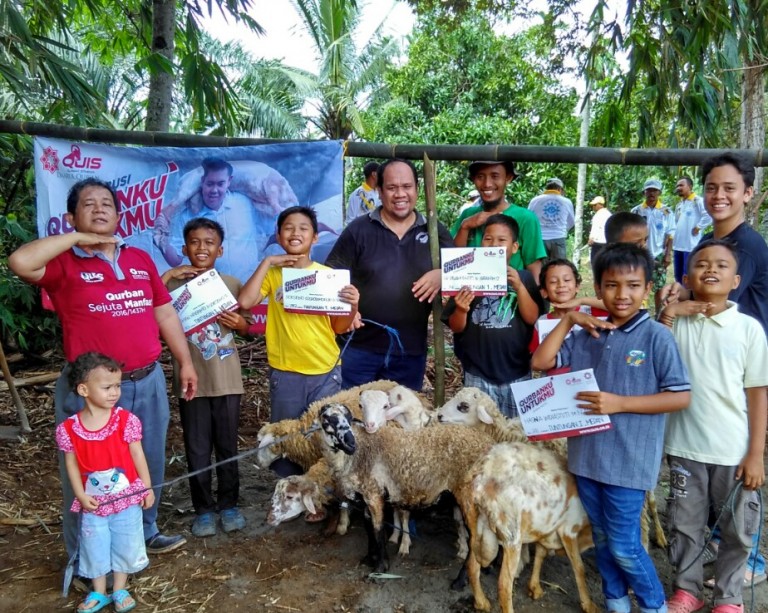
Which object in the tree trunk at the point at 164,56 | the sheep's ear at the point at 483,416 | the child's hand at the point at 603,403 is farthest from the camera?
the tree trunk at the point at 164,56

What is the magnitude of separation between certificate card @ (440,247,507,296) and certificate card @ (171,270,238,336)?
152 cm

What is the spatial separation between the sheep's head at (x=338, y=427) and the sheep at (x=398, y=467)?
5 cm

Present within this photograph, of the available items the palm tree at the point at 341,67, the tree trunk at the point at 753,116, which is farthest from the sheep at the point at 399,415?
the palm tree at the point at 341,67

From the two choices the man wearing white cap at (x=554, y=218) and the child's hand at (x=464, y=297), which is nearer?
the child's hand at (x=464, y=297)

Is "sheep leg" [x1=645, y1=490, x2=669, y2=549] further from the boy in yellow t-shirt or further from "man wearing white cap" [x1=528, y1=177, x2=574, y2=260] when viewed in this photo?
"man wearing white cap" [x1=528, y1=177, x2=574, y2=260]

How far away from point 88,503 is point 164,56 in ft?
14.7

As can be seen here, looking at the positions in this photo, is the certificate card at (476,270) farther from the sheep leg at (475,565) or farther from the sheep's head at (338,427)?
the sheep leg at (475,565)

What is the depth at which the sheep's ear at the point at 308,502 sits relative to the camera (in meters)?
3.95

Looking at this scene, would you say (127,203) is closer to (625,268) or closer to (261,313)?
(261,313)

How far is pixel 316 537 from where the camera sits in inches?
163

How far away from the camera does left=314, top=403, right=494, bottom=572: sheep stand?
12.1 feet

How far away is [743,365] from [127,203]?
212 inches

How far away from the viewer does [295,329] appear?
4.08 m

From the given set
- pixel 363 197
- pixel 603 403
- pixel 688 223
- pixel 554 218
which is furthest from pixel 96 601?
pixel 688 223
